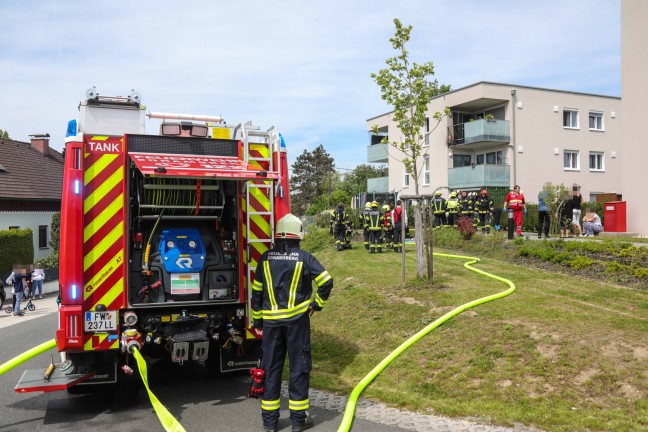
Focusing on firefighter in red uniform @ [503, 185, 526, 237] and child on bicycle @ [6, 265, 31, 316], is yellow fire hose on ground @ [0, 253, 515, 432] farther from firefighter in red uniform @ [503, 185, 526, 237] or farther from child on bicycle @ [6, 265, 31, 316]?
child on bicycle @ [6, 265, 31, 316]

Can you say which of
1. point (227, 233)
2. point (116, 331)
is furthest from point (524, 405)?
point (116, 331)

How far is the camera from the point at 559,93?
3347 centimetres

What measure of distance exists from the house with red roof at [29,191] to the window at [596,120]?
31.4 m

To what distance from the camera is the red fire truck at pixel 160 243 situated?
5.71 m

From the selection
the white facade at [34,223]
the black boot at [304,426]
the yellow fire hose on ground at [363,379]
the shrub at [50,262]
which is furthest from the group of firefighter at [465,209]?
the white facade at [34,223]

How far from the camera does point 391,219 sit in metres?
17.0

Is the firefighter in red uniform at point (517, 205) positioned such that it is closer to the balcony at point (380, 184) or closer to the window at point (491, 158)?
the window at point (491, 158)

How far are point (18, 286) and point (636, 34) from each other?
2086cm

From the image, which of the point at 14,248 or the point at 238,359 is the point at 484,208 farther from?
the point at 14,248

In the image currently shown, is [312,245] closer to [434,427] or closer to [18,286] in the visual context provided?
[18,286]

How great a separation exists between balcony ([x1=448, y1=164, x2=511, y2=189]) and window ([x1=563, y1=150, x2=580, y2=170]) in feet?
16.1

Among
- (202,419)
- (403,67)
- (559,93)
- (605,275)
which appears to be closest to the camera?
(202,419)

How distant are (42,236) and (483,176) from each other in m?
26.4

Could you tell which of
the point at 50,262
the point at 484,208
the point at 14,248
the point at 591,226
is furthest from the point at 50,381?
the point at 50,262
